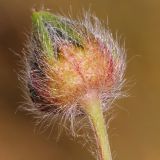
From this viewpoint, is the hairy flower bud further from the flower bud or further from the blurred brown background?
the blurred brown background

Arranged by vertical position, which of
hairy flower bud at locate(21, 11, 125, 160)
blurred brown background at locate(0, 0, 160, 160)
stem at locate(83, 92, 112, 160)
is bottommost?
stem at locate(83, 92, 112, 160)

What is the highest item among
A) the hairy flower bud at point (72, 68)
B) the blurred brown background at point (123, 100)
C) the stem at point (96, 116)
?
the blurred brown background at point (123, 100)

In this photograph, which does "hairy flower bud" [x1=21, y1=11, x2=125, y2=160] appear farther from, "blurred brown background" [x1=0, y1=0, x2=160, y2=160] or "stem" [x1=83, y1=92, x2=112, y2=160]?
"blurred brown background" [x1=0, y1=0, x2=160, y2=160]

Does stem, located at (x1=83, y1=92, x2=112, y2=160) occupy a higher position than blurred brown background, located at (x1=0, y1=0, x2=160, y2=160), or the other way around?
blurred brown background, located at (x1=0, y1=0, x2=160, y2=160)

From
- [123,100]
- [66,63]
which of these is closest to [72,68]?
[66,63]

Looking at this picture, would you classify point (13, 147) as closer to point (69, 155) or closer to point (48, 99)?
point (69, 155)

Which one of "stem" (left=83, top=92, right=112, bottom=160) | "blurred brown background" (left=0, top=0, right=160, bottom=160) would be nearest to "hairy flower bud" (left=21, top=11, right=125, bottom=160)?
"stem" (left=83, top=92, right=112, bottom=160)

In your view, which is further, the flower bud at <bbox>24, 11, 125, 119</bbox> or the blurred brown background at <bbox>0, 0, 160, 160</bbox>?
the blurred brown background at <bbox>0, 0, 160, 160</bbox>

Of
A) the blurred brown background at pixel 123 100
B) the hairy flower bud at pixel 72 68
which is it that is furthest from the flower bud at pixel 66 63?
the blurred brown background at pixel 123 100

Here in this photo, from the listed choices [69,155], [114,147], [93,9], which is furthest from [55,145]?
[93,9]

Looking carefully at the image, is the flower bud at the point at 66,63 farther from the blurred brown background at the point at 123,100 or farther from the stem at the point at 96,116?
the blurred brown background at the point at 123,100
